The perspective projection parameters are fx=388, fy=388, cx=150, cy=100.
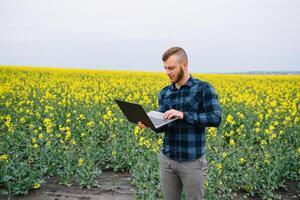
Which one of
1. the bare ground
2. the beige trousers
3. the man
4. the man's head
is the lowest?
the bare ground

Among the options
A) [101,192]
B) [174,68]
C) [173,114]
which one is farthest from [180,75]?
[101,192]

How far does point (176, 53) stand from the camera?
2857 mm

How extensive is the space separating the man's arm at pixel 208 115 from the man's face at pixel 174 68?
25cm

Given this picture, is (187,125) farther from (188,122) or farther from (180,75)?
(180,75)

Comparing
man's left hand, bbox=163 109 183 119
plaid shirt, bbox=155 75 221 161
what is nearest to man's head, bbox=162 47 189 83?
plaid shirt, bbox=155 75 221 161

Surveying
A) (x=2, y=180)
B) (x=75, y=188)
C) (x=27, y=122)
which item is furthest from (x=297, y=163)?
(x=27, y=122)

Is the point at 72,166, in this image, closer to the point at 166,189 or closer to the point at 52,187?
the point at 52,187

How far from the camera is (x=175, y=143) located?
10.1 ft

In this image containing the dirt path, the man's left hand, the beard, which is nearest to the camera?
the man's left hand

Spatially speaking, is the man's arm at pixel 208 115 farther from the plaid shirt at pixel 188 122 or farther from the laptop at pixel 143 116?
the laptop at pixel 143 116

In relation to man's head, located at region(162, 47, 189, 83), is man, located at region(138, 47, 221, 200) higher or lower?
lower

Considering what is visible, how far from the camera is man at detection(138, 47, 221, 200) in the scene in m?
2.90

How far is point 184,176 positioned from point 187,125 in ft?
1.32

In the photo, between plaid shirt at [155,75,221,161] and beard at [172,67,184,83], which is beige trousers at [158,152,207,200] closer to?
plaid shirt at [155,75,221,161]
